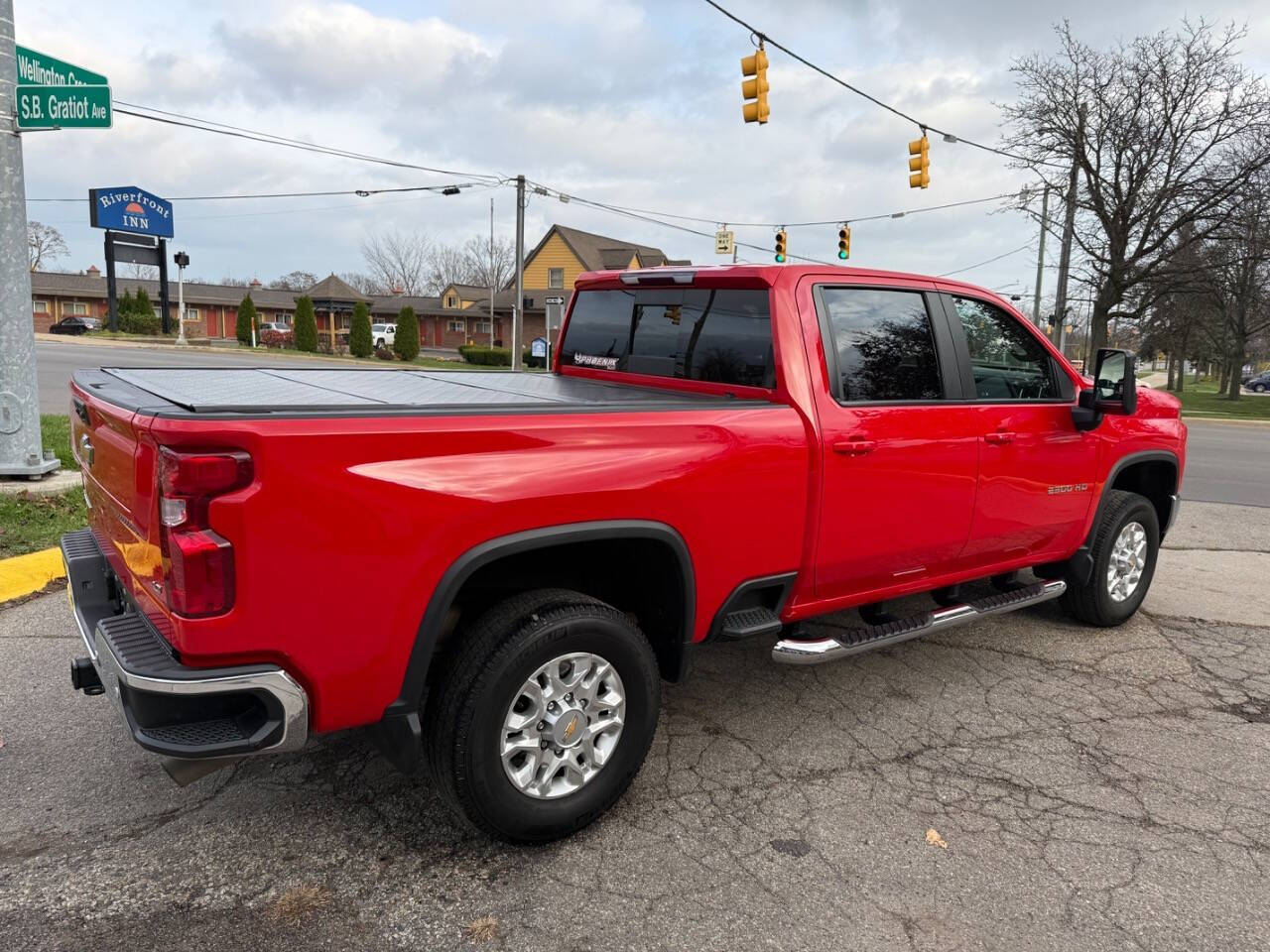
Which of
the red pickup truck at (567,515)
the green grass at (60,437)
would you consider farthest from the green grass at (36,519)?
the red pickup truck at (567,515)

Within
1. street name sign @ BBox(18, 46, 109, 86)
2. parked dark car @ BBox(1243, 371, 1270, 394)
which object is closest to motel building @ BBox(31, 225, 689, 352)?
street name sign @ BBox(18, 46, 109, 86)

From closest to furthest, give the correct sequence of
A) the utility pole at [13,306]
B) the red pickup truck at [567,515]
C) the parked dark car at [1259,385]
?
the red pickup truck at [567,515] → the utility pole at [13,306] → the parked dark car at [1259,385]

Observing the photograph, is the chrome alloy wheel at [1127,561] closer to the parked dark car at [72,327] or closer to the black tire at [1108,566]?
the black tire at [1108,566]

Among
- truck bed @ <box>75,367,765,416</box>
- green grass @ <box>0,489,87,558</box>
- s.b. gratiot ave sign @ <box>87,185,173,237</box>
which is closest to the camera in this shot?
truck bed @ <box>75,367,765,416</box>

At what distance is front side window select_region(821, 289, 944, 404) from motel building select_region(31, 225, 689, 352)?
49933 millimetres

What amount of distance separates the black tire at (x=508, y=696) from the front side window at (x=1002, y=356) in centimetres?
228

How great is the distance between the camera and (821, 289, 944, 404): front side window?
370 centimetres

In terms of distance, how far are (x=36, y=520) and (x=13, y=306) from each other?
1.81 meters

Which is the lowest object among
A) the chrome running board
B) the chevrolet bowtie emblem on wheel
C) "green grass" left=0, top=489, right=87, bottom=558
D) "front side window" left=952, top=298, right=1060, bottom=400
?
"green grass" left=0, top=489, right=87, bottom=558

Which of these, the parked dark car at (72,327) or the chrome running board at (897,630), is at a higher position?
the parked dark car at (72,327)

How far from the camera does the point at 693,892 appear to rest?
2.71 m

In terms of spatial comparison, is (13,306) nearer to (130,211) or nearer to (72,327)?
(130,211)

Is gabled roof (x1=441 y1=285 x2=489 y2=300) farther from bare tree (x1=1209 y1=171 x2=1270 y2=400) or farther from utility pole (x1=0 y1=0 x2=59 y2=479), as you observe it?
utility pole (x1=0 y1=0 x2=59 y2=479)

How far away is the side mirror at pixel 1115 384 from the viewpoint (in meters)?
4.32
